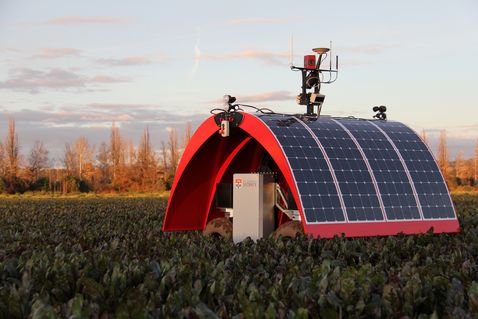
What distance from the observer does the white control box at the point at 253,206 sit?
14359mm

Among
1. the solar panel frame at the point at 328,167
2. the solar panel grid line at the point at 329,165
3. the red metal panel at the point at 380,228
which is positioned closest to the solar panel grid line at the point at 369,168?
the solar panel frame at the point at 328,167

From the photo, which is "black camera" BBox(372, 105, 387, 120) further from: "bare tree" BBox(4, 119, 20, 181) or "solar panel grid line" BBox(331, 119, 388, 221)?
"bare tree" BBox(4, 119, 20, 181)

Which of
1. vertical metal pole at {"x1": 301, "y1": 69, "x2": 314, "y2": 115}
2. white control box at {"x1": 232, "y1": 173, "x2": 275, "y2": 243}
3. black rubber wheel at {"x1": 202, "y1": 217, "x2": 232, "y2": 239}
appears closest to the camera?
white control box at {"x1": 232, "y1": 173, "x2": 275, "y2": 243}

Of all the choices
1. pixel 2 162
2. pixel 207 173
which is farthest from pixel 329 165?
pixel 2 162

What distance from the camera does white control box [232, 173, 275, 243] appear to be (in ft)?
47.1

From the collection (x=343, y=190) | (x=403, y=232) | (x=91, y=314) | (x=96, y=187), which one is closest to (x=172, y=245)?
(x=343, y=190)

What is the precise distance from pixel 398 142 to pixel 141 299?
35.2ft

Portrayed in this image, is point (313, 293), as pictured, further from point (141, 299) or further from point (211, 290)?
point (141, 299)

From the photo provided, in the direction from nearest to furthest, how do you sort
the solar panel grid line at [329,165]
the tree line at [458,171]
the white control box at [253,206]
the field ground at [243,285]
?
the field ground at [243,285] < the solar panel grid line at [329,165] < the white control box at [253,206] < the tree line at [458,171]

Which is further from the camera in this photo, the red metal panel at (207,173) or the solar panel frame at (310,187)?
the red metal panel at (207,173)

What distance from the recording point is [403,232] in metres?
14.0

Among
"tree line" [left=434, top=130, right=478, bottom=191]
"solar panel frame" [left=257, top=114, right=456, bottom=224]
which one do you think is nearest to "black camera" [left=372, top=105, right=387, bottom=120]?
"solar panel frame" [left=257, top=114, right=456, bottom=224]

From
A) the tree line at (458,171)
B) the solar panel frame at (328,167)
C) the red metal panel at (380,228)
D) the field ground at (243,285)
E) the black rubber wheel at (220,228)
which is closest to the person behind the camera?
the field ground at (243,285)

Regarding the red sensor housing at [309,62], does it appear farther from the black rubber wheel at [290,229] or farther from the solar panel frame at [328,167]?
the black rubber wheel at [290,229]
